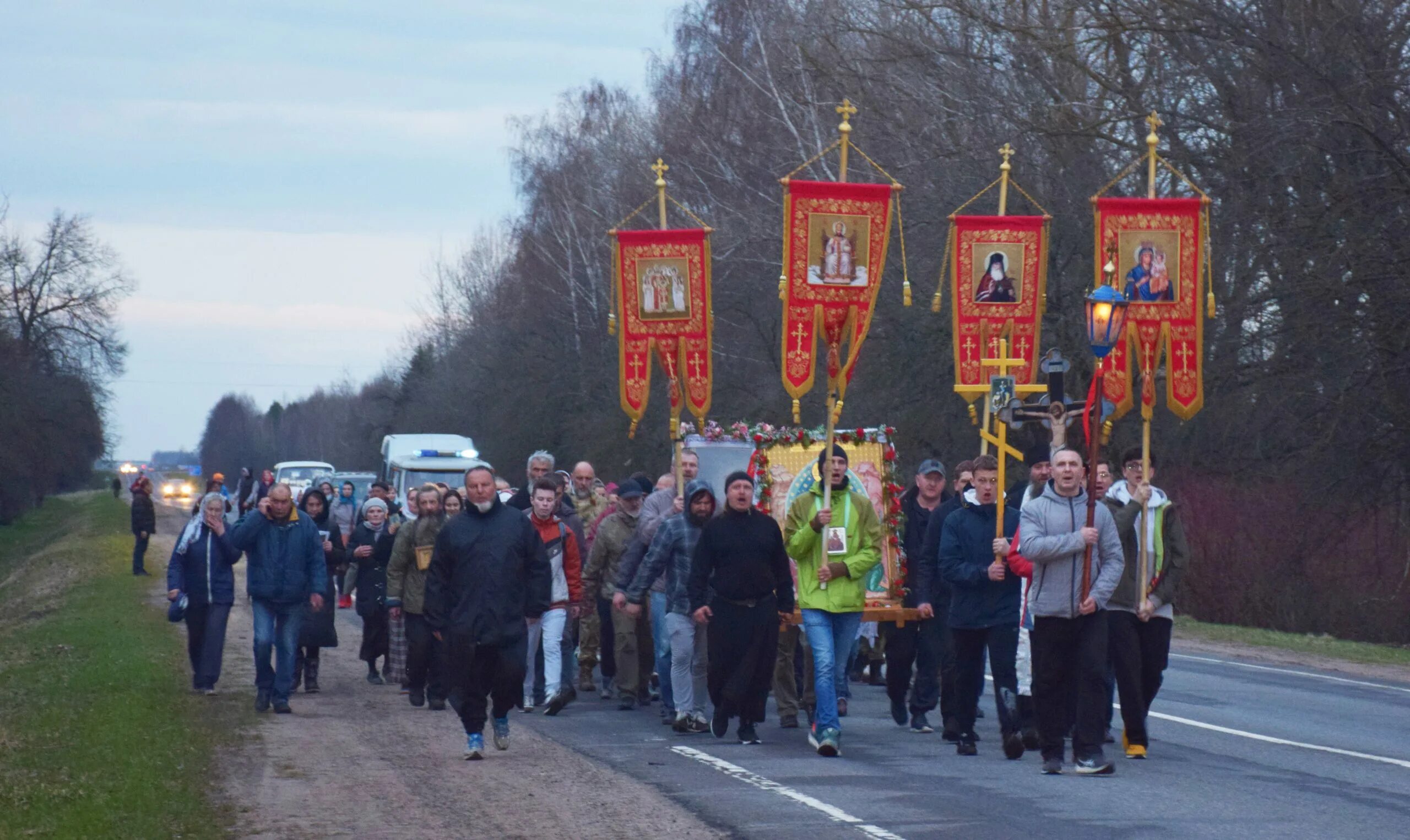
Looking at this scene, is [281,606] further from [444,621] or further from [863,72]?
[863,72]

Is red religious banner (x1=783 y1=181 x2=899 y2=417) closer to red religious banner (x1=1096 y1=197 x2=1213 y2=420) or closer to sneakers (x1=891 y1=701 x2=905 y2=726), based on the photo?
red religious banner (x1=1096 y1=197 x2=1213 y2=420)

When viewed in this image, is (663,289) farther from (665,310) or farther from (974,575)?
(974,575)

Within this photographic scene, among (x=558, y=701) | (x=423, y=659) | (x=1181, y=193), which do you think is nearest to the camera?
(x=558, y=701)

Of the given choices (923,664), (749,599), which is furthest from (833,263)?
(749,599)

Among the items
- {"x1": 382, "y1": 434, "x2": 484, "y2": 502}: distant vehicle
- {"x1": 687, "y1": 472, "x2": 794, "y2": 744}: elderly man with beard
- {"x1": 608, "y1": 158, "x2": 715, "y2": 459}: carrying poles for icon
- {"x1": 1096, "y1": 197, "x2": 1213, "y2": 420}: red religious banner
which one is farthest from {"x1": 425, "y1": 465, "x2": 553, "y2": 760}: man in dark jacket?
{"x1": 382, "y1": 434, "x2": 484, "y2": 502}: distant vehicle

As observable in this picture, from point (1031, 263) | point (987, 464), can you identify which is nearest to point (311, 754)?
point (987, 464)

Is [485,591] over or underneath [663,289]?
underneath

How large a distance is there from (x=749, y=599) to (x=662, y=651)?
2278 millimetres

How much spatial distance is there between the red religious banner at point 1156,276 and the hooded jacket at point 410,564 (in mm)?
5857

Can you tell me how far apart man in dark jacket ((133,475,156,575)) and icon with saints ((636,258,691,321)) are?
2194cm

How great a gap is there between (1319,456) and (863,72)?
15.3 meters

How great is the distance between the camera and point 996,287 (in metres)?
16.5

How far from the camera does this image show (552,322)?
59.9 metres

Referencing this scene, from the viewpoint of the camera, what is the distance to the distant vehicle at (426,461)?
116 feet
